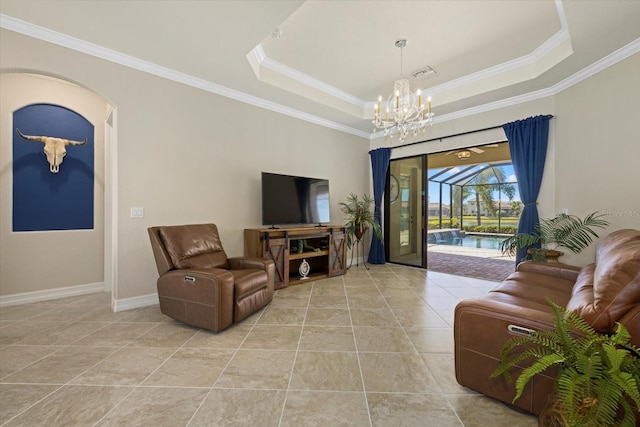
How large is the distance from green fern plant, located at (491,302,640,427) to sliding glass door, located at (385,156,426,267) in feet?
13.4

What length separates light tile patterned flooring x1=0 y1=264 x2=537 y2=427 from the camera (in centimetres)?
146

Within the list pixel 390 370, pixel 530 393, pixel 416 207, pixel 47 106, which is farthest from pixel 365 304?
pixel 47 106

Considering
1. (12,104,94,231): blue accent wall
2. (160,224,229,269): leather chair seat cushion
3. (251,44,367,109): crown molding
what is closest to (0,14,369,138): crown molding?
(251,44,367,109): crown molding

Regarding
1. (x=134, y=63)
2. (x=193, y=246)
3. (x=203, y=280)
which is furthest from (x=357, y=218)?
(x=134, y=63)

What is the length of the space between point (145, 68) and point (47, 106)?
156 centimetres

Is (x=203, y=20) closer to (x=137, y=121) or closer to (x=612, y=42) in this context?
(x=137, y=121)

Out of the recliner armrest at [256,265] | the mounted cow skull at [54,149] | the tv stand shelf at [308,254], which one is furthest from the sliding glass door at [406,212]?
the mounted cow skull at [54,149]

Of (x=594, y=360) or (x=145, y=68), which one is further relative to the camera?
(x=145, y=68)

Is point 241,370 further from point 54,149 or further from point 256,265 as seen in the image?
point 54,149

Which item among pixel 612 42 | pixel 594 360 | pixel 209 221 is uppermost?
pixel 612 42

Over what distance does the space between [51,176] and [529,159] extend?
257 inches

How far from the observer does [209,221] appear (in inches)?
143

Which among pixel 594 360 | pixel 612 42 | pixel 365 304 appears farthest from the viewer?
pixel 365 304

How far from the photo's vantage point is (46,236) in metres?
3.38
